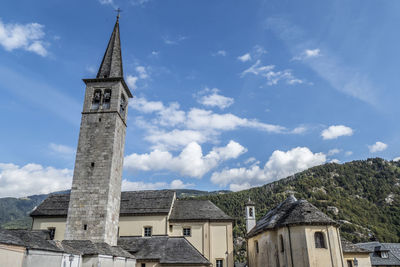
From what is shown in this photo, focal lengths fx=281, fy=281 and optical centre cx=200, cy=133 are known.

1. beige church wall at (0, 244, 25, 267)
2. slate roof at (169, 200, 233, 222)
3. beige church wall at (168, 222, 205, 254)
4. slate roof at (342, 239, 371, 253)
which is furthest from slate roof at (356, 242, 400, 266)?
beige church wall at (0, 244, 25, 267)

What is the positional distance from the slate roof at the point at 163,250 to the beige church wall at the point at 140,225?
5.87 feet

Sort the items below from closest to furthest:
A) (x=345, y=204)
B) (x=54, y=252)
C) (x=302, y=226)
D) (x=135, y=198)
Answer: (x=54, y=252) < (x=302, y=226) < (x=135, y=198) < (x=345, y=204)

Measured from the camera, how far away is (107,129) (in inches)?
984

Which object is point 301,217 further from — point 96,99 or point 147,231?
point 96,99

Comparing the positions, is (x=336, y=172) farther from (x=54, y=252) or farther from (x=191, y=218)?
(x=54, y=252)

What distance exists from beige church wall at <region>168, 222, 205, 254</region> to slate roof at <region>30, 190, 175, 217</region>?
2.33 m

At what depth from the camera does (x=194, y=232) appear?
30.5m

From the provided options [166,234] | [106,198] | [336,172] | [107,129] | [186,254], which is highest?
[336,172]

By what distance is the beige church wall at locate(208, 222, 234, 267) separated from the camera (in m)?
29.6

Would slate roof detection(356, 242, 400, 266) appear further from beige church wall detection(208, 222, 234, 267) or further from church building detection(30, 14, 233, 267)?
church building detection(30, 14, 233, 267)

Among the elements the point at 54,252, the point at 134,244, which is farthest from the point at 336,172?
the point at 54,252

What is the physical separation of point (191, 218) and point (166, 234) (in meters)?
3.14

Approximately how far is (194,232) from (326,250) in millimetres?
13856

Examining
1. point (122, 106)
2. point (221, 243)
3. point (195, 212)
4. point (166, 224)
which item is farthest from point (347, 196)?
point (122, 106)
